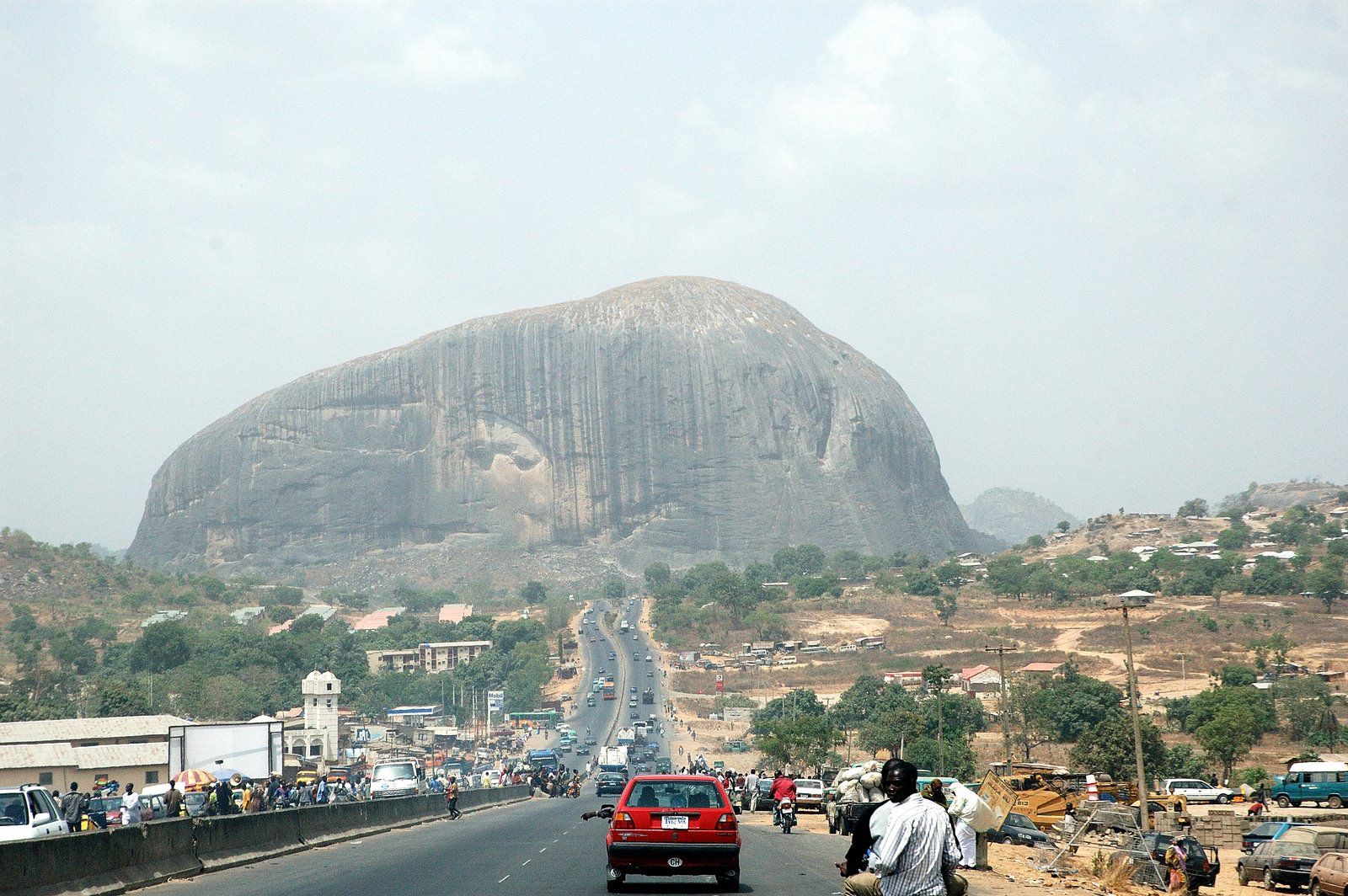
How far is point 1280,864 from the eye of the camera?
32344 mm

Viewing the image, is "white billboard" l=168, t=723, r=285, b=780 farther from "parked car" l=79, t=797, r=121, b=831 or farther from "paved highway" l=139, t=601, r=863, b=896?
"paved highway" l=139, t=601, r=863, b=896

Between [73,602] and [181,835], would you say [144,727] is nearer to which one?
[181,835]

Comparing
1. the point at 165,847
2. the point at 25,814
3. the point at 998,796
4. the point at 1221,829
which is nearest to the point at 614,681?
the point at 1221,829

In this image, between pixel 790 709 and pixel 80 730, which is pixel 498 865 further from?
pixel 790 709

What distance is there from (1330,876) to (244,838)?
21.7 metres

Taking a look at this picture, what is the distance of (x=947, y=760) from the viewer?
8012cm

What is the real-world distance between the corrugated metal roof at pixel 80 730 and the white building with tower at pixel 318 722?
22060mm

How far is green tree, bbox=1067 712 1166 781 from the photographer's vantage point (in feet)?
232

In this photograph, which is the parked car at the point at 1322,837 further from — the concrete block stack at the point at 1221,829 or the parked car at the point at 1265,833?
the concrete block stack at the point at 1221,829

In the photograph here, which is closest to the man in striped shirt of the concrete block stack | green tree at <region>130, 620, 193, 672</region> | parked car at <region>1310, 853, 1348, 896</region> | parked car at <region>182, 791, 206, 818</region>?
parked car at <region>1310, 853, 1348, 896</region>

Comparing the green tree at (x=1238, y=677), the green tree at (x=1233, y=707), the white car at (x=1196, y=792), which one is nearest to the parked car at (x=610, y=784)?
the white car at (x=1196, y=792)

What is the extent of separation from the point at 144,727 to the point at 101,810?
48.7m

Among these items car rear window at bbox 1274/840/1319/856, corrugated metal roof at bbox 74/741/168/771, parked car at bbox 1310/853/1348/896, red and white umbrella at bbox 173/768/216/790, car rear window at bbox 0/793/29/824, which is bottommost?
corrugated metal roof at bbox 74/741/168/771

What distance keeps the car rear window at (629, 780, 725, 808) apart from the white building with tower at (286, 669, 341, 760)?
91.6 m
